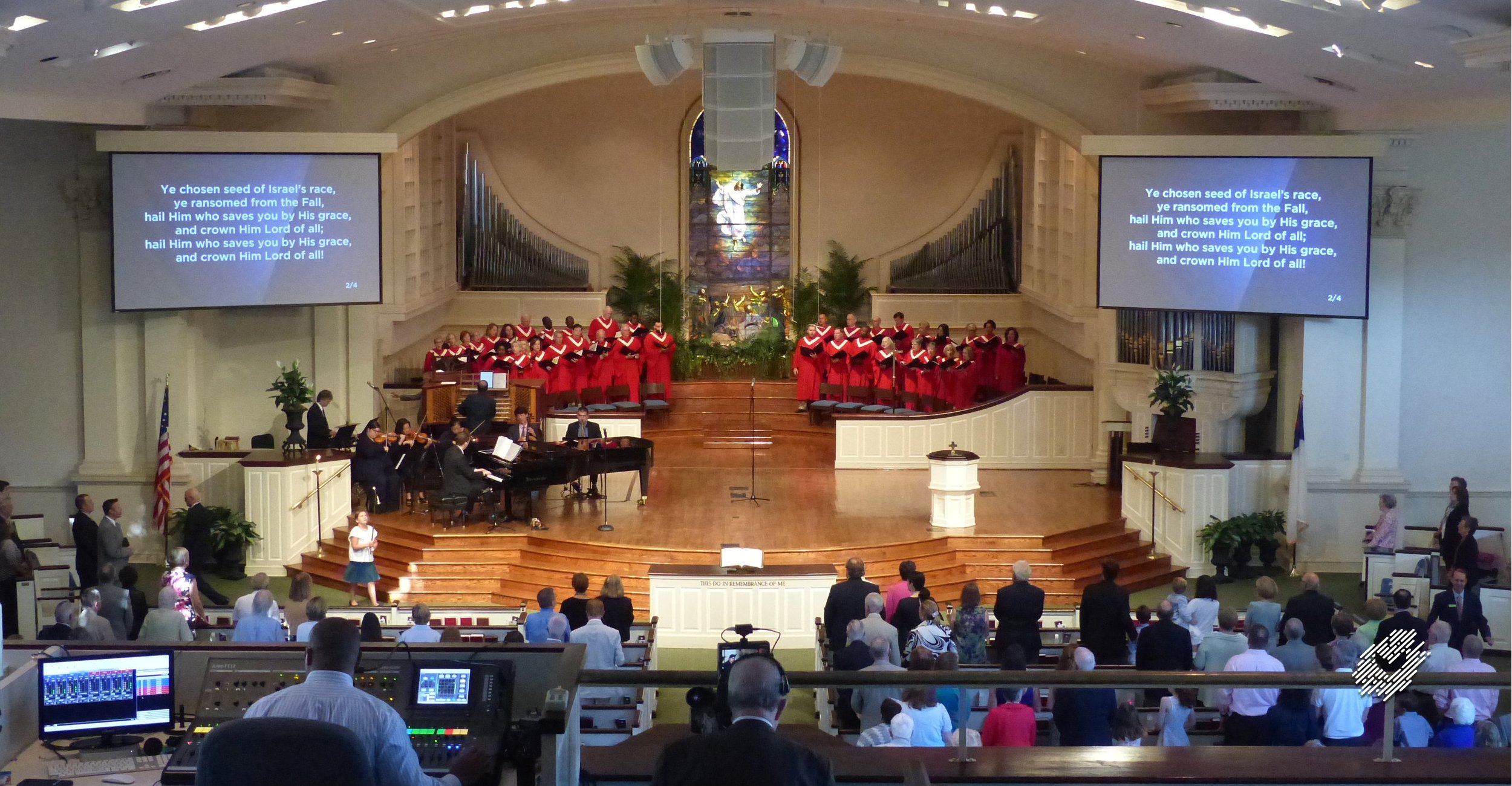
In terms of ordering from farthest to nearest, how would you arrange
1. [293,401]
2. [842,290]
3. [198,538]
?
[842,290]
[293,401]
[198,538]

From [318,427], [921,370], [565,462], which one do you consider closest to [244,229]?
[318,427]

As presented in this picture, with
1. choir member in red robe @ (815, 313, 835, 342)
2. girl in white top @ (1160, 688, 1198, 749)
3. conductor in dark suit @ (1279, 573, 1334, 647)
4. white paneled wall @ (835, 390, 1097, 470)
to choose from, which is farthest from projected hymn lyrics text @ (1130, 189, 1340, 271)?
girl in white top @ (1160, 688, 1198, 749)

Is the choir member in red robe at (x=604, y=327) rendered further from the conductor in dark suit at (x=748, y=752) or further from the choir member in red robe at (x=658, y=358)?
the conductor in dark suit at (x=748, y=752)

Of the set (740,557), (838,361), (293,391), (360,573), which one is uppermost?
(838,361)

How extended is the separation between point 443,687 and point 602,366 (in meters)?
14.5

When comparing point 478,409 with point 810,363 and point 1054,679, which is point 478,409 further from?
point 1054,679

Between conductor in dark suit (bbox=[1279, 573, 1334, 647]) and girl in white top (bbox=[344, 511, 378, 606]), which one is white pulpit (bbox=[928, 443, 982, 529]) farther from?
girl in white top (bbox=[344, 511, 378, 606])

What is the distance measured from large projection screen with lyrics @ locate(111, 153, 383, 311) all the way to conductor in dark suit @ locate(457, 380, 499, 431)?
1.35 metres

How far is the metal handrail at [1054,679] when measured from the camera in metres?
4.21

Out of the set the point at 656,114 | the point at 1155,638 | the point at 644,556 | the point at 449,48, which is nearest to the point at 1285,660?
the point at 1155,638

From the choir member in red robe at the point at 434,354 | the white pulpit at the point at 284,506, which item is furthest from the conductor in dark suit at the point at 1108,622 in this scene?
the choir member in red robe at the point at 434,354

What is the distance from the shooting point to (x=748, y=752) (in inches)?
138

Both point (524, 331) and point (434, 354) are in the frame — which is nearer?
point (434, 354)

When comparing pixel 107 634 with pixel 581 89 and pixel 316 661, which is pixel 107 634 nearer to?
pixel 316 661
